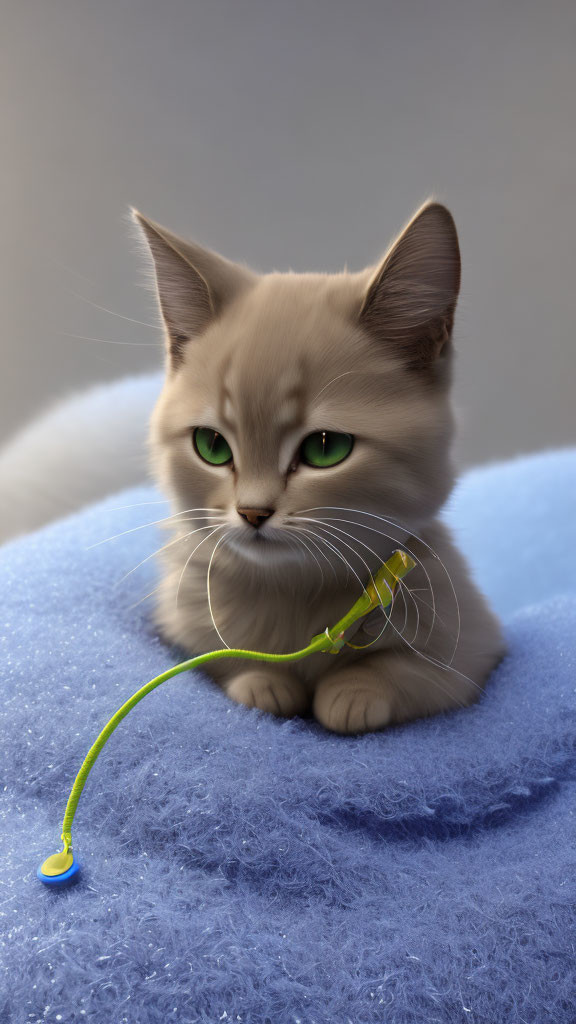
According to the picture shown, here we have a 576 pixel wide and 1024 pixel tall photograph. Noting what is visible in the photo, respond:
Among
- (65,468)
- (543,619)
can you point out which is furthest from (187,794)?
(65,468)

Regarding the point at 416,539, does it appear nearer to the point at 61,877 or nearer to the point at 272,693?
the point at 272,693

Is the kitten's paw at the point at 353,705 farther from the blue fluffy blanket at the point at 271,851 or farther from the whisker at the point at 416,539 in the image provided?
the whisker at the point at 416,539

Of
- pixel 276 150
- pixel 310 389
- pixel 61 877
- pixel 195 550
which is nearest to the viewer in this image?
pixel 61 877

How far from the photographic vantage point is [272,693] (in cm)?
80

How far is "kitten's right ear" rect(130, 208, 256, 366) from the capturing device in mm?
777

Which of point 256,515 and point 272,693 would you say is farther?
point 272,693

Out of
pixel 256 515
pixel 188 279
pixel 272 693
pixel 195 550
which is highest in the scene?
pixel 188 279

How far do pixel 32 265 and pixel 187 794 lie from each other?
1.28 metres

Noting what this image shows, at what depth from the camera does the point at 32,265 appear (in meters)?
1.62

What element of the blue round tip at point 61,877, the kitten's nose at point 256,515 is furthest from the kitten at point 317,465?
the blue round tip at point 61,877

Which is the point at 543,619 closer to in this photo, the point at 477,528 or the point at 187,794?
the point at 477,528

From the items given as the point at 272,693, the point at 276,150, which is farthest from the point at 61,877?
the point at 276,150

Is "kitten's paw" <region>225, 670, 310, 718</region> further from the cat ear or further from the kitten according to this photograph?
the cat ear

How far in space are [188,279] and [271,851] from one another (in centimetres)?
53
